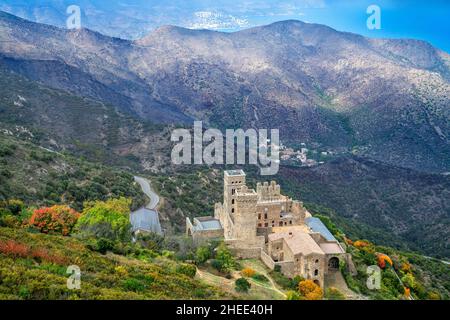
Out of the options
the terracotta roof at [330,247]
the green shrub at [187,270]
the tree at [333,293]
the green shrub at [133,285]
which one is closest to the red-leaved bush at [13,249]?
the green shrub at [133,285]

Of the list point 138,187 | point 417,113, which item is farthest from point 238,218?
point 417,113

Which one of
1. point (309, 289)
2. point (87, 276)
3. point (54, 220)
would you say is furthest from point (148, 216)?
point (87, 276)

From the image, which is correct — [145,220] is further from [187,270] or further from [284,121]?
[284,121]

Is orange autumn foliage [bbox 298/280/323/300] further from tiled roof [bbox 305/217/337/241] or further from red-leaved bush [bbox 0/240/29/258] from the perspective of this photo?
red-leaved bush [bbox 0/240/29/258]

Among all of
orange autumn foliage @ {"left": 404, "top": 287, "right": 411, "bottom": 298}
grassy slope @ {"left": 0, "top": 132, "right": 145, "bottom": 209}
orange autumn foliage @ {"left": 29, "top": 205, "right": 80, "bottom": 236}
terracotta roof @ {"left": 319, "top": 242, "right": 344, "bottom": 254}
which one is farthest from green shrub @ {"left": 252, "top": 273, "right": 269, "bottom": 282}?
grassy slope @ {"left": 0, "top": 132, "right": 145, "bottom": 209}

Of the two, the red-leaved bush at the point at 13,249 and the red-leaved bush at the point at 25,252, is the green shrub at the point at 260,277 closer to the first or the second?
the red-leaved bush at the point at 25,252

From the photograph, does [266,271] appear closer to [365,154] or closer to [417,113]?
[365,154]

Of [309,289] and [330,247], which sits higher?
[330,247]
